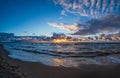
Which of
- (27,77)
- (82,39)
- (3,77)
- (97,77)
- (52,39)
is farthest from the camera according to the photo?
(52,39)

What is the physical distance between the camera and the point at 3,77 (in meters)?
8.54

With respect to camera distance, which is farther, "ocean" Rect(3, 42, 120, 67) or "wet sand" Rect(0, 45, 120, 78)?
"ocean" Rect(3, 42, 120, 67)

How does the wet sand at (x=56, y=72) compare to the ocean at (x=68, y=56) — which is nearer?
the wet sand at (x=56, y=72)

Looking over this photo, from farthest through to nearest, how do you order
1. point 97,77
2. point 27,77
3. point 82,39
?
point 82,39, point 97,77, point 27,77

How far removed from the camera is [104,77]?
10.1 meters

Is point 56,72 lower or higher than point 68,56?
higher

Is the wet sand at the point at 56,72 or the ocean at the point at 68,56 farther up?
the wet sand at the point at 56,72

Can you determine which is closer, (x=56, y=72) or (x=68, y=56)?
(x=56, y=72)

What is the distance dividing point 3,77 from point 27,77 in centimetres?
140

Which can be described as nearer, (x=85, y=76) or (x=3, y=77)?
(x=3, y=77)

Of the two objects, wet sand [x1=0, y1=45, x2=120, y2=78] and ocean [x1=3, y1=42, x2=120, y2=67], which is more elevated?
wet sand [x1=0, y1=45, x2=120, y2=78]

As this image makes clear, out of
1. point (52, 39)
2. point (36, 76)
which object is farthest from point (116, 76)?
point (52, 39)

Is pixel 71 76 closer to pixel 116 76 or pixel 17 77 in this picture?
pixel 116 76

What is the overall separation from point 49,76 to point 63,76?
0.89m
